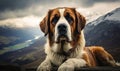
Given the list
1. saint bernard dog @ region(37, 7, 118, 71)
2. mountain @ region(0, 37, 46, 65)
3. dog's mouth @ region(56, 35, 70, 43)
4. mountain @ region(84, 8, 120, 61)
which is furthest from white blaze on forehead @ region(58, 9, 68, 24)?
mountain @ region(0, 37, 46, 65)

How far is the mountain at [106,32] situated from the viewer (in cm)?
492

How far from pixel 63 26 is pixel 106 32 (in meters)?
2.29

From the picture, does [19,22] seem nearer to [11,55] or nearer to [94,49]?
[11,55]

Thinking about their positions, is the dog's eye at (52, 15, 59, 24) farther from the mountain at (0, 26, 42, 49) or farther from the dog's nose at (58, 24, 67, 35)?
the mountain at (0, 26, 42, 49)

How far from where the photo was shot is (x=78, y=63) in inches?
112

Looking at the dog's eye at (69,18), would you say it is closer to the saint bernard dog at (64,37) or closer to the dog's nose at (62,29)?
the saint bernard dog at (64,37)

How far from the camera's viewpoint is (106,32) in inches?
203

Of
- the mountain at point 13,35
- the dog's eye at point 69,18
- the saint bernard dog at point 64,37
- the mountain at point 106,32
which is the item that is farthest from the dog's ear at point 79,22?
the mountain at point 13,35

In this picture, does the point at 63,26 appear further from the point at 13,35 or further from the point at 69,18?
the point at 13,35

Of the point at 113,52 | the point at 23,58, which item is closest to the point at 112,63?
the point at 113,52

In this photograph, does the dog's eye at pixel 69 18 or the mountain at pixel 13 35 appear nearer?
the dog's eye at pixel 69 18

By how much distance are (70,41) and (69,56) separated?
0.52ft

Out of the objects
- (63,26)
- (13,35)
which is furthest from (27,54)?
(63,26)

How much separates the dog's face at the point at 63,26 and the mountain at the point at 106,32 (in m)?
1.62
